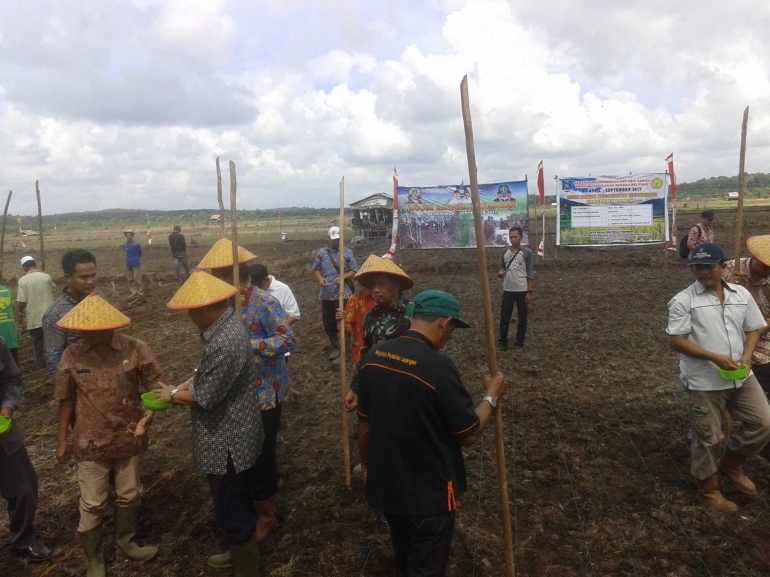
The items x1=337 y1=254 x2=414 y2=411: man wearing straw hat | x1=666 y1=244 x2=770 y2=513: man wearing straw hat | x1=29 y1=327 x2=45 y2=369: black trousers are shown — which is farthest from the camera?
x1=29 y1=327 x2=45 y2=369: black trousers

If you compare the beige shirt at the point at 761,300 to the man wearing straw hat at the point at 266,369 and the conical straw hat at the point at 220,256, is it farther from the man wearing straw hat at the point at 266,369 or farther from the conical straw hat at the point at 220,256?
the conical straw hat at the point at 220,256

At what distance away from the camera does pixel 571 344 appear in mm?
7844

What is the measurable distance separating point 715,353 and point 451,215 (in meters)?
12.1

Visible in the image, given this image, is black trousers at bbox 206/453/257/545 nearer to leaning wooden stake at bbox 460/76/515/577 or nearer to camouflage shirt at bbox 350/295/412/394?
camouflage shirt at bbox 350/295/412/394

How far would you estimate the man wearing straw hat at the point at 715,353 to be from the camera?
3.61 metres

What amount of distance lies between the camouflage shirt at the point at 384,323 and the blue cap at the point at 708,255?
191 centimetres

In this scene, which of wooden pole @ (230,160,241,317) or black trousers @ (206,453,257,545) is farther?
wooden pole @ (230,160,241,317)

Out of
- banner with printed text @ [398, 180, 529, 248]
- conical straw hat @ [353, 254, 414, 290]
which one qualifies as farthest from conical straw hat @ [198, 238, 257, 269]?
banner with printed text @ [398, 180, 529, 248]

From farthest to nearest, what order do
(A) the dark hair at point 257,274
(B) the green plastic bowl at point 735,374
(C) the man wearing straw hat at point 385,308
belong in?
(A) the dark hair at point 257,274 < (C) the man wearing straw hat at point 385,308 < (B) the green plastic bowl at point 735,374

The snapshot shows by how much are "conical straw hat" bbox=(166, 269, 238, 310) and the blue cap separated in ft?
9.54

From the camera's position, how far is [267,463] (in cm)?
352

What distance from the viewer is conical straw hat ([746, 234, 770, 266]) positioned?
12.6 feet

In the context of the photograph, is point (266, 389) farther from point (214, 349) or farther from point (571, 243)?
point (571, 243)

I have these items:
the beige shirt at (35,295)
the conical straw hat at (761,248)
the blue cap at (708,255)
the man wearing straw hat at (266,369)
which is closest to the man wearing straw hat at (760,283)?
the conical straw hat at (761,248)
